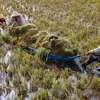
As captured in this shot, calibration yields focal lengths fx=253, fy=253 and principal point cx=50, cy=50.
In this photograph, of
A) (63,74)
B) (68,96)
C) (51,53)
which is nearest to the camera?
(68,96)

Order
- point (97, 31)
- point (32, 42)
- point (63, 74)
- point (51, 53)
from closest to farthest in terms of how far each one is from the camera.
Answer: point (63, 74), point (51, 53), point (32, 42), point (97, 31)

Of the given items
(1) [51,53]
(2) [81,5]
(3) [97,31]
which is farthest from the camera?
(2) [81,5]

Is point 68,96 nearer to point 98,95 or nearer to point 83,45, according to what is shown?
point 98,95

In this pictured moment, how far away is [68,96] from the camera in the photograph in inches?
152

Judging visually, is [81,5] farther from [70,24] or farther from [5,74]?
[5,74]

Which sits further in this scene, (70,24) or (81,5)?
(81,5)

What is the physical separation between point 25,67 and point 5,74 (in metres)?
0.39

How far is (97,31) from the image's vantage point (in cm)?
677

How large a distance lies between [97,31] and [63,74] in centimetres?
265

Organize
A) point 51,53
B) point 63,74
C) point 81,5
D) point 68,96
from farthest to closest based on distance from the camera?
point 81,5, point 51,53, point 63,74, point 68,96

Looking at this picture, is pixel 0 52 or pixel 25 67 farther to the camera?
pixel 0 52

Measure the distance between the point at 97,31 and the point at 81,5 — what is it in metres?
3.13

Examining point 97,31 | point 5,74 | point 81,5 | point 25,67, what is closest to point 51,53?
point 25,67

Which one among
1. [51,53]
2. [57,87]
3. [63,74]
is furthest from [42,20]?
[57,87]
